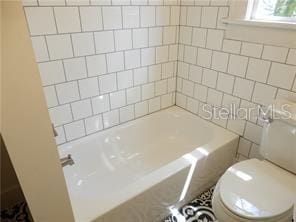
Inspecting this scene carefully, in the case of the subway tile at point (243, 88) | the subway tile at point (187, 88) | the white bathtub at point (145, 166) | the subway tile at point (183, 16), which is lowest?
the white bathtub at point (145, 166)

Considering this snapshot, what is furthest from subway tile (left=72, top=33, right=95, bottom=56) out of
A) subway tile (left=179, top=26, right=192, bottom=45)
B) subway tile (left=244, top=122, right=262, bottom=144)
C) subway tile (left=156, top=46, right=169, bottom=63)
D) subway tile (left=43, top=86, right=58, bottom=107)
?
subway tile (left=244, top=122, right=262, bottom=144)

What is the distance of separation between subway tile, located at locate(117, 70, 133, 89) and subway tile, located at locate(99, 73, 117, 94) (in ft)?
0.14

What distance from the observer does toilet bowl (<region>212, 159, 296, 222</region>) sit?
1.10 m

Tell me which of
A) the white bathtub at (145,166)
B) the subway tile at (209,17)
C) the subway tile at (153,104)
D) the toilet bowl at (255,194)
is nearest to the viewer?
the toilet bowl at (255,194)

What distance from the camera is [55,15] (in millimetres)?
1359

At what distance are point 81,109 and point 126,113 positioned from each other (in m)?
0.43

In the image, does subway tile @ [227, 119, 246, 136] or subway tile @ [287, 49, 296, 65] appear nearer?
subway tile @ [287, 49, 296, 65]

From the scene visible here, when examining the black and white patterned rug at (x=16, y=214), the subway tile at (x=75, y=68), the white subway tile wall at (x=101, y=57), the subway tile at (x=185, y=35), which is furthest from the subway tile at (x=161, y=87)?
the black and white patterned rug at (x=16, y=214)

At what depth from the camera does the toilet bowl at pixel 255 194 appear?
1.10 metres

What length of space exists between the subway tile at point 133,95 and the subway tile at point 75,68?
1.43 ft

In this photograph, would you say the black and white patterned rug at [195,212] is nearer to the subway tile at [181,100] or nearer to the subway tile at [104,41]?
the subway tile at [181,100]

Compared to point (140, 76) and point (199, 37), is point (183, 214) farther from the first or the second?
point (199, 37)

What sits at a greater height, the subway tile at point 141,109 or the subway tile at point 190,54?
the subway tile at point 190,54

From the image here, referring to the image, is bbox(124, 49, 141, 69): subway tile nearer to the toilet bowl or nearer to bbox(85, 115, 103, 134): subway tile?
bbox(85, 115, 103, 134): subway tile
